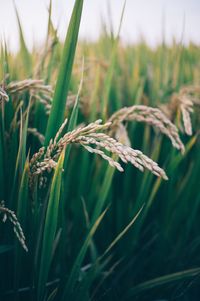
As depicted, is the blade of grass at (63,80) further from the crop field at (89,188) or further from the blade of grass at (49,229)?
the blade of grass at (49,229)

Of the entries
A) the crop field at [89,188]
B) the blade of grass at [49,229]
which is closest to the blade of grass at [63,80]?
the crop field at [89,188]

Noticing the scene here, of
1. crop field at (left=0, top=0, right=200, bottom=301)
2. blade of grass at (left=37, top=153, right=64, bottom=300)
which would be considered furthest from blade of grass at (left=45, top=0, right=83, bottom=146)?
blade of grass at (left=37, top=153, right=64, bottom=300)

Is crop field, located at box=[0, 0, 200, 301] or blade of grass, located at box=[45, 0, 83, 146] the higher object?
blade of grass, located at box=[45, 0, 83, 146]

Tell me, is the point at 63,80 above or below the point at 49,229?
above

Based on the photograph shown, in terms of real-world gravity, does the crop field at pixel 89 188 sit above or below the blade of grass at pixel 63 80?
below

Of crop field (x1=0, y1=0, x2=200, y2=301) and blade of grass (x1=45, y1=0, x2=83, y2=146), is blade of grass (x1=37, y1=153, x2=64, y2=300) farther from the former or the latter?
blade of grass (x1=45, y1=0, x2=83, y2=146)

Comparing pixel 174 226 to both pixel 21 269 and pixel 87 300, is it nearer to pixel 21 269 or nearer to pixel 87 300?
pixel 87 300

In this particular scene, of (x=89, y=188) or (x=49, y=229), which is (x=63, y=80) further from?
(x=89, y=188)

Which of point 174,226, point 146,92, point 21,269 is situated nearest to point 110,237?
point 174,226

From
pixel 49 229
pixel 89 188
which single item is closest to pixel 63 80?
pixel 49 229
